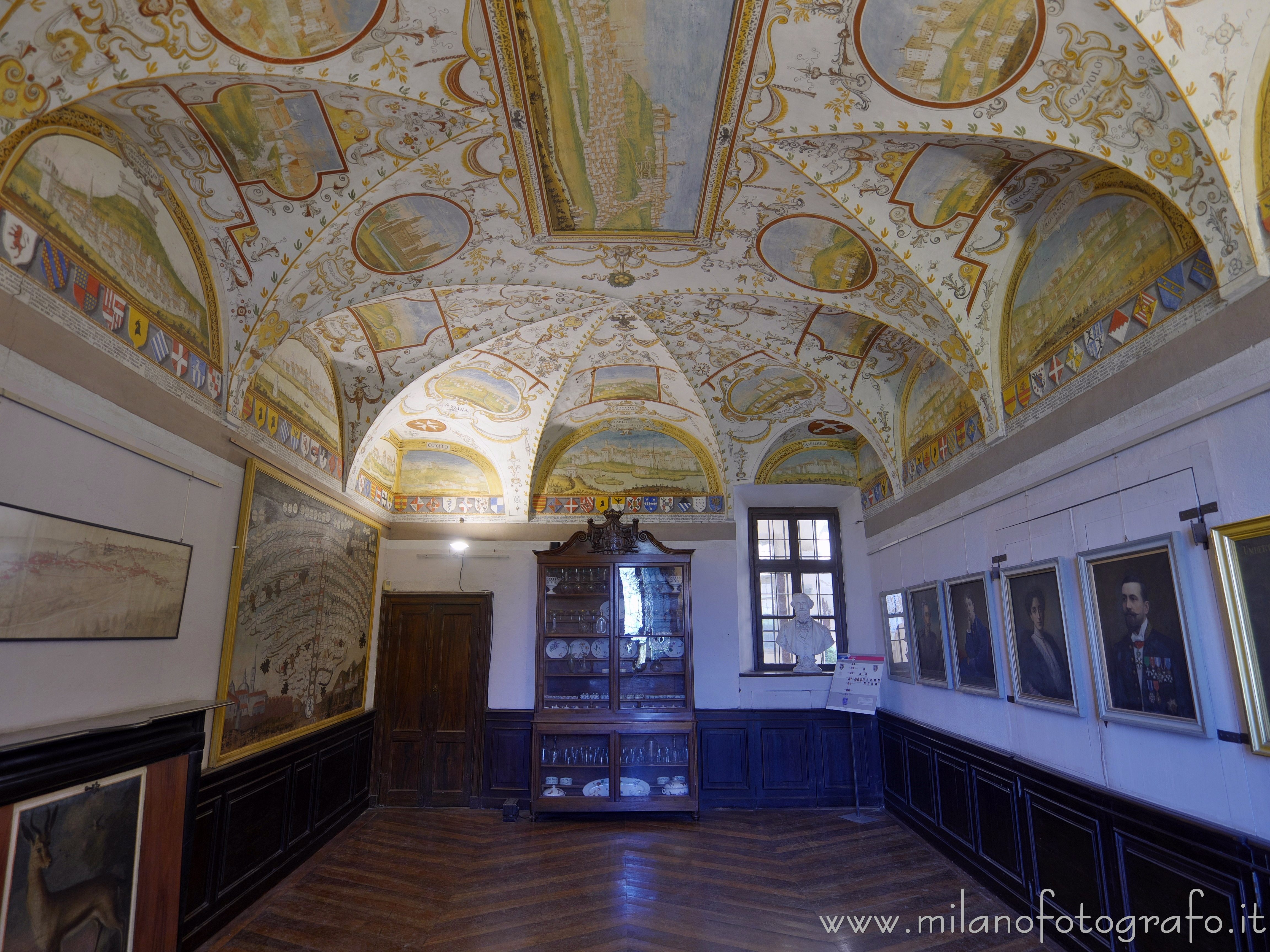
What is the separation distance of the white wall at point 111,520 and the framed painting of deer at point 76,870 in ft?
1.44

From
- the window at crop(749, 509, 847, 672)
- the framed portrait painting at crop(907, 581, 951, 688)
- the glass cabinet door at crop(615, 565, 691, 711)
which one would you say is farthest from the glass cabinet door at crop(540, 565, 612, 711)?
the framed portrait painting at crop(907, 581, 951, 688)

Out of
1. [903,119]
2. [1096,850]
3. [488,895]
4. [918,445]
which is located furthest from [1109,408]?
[488,895]

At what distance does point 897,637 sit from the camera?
860cm

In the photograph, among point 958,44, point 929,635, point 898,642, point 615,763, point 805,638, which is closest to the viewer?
point 958,44

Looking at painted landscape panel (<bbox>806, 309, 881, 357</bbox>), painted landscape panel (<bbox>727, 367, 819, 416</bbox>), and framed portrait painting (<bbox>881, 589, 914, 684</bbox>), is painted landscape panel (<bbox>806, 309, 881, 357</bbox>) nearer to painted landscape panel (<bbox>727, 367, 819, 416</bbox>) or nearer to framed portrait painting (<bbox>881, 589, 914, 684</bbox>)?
painted landscape panel (<bbox>727, 367, 819, 416</bbox>)

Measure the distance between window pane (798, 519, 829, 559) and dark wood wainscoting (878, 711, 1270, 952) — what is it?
130 inches

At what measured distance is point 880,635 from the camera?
9.28m

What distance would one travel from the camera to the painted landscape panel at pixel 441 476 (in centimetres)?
1014

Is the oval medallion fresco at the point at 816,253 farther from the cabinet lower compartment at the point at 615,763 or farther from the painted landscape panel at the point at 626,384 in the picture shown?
the cabinet lower compartment at the point at 615,763

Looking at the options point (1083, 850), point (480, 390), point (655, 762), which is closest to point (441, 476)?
point (480, 390)

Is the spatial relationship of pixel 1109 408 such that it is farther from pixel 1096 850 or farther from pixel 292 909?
pixel 292 909

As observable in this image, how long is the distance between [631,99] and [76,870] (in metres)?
5.39

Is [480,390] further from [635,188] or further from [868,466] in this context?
[868,466]

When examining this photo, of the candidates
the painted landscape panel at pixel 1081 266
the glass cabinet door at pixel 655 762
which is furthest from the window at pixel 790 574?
the painted landscape panel at pixel 1081 266
